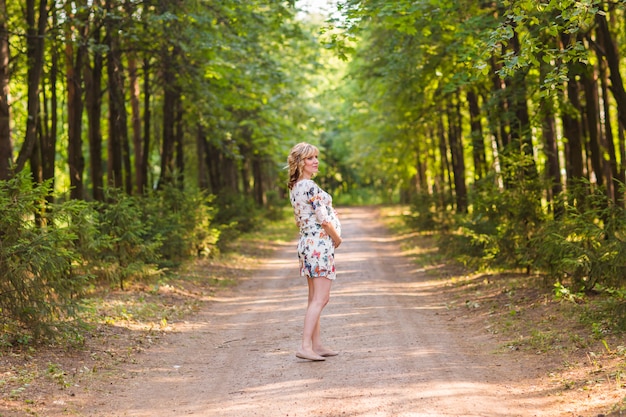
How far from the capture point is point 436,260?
1878 centimetres

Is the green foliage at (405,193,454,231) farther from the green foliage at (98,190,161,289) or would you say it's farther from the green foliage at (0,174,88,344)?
the green foliage at (0,174,88,344)

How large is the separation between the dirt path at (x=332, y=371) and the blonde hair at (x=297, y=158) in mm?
1922

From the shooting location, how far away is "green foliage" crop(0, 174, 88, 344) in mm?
8148

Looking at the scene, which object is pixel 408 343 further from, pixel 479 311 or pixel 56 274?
pixel 56 274

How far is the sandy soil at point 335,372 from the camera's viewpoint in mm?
6246

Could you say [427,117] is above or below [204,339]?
above

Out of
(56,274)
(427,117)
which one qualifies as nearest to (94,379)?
(56,274)

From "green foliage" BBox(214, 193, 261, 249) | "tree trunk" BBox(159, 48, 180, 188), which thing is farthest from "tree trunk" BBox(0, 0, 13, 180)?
"green foliage" BBox(214, 193, 261, 249)

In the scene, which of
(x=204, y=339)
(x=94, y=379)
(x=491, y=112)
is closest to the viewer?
(x=94, y=379)

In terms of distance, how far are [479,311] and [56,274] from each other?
610 centimetres

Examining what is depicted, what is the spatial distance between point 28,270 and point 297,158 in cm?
315

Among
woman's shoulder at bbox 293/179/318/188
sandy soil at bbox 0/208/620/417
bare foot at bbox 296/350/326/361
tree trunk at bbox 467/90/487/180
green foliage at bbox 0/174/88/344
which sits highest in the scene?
tree trunk at bbox 467/90/487/180

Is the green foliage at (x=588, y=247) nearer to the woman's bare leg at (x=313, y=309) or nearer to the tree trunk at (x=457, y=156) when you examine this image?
the woman's bare leg at (x=313, y=309)

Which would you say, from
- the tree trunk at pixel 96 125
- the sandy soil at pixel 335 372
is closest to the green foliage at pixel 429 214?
the tree trunk at pixel 96 125
